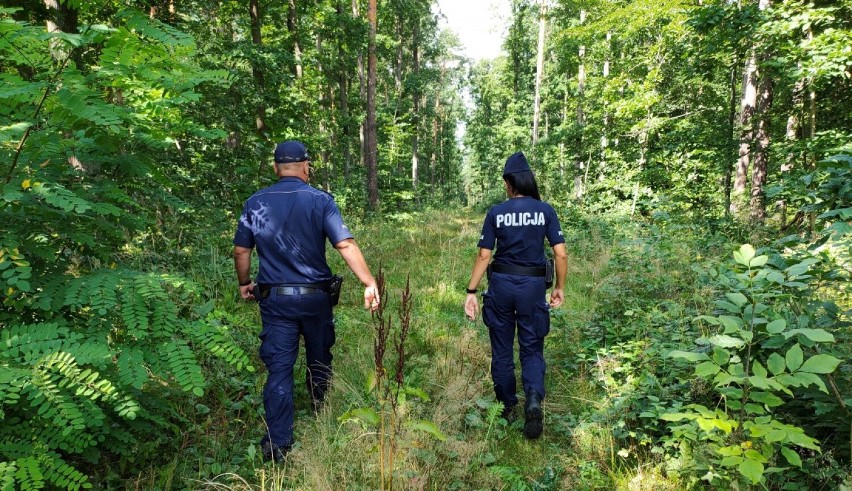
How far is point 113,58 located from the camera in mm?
2311

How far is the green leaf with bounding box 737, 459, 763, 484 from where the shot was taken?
1.82 metres

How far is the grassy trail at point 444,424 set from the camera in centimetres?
256

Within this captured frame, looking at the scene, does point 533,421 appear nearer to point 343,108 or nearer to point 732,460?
point 732,460

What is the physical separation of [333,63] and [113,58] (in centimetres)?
1544

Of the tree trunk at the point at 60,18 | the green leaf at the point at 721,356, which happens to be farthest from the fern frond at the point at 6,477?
the tree trunk at the point at 60,18

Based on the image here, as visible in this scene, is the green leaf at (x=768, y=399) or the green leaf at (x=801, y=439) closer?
the green leaf at (x=801, y=439)

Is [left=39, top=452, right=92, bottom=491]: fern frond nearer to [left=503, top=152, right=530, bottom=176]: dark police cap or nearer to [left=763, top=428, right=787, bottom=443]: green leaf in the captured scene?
[left=763, top=428, right=787, bottom=443]: green leaf

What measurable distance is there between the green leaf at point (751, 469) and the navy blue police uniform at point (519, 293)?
162 cm

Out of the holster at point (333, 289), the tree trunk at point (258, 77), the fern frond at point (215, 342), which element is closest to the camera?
the fern frond at point (215, 342)

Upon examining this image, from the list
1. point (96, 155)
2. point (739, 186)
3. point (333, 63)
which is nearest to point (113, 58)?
point (96, 155)

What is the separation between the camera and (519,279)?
3.50m

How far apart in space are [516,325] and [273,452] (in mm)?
2267

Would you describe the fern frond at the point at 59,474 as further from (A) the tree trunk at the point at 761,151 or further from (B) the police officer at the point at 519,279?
(A) the tree trunk at the point at 761,151

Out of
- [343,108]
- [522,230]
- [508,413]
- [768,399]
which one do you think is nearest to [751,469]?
[768,399]
